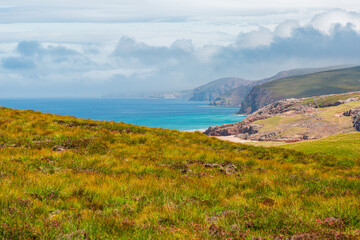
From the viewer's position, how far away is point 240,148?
23109 millimetres

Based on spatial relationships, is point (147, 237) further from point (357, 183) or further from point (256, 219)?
point (357, 183)

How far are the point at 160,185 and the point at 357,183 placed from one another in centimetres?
707

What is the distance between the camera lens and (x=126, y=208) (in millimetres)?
6570

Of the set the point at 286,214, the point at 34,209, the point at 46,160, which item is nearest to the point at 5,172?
the point at 46,160

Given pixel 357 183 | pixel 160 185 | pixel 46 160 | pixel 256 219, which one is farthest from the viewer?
pixel 46 160

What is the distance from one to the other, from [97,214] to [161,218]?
1395mm

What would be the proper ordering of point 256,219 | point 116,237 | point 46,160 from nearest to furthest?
point 116,237, point 256,219, point 46,160

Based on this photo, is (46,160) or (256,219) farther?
(46,160)

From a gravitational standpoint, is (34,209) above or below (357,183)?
above

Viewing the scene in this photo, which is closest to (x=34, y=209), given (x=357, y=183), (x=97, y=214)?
(x=97, y=214)

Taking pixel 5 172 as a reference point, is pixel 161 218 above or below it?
below

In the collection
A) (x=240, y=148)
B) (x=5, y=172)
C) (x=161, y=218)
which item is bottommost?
(x=240, y=148)

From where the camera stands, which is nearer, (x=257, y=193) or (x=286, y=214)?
(x=286, y=214)

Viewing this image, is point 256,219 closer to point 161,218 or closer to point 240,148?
point 161,218
